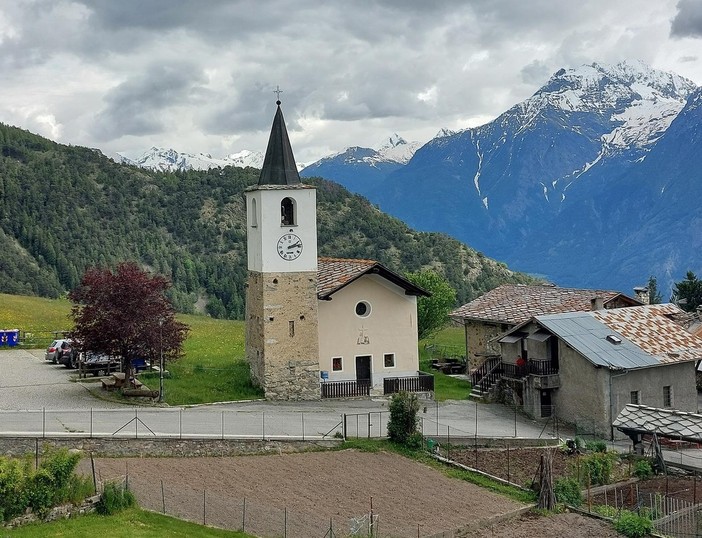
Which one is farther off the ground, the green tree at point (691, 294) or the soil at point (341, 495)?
the green tree at point (691, 294)

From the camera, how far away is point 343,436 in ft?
110

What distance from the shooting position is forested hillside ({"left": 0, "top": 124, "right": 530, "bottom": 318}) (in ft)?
417

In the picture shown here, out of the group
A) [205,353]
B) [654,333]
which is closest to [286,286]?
[205,353]

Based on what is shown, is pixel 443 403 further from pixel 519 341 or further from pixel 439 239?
pixel 439 239

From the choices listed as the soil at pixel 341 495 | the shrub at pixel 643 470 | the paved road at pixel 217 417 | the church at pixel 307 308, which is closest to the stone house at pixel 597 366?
the paved road at pixel 217 417

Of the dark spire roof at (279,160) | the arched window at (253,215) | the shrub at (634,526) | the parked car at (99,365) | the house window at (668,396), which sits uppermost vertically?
the dark spire roof at (279,160)

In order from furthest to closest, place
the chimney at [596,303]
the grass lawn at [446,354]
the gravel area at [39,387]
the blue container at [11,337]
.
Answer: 1. the blue container at [11,337]
2. the chimney at [596,303]
3. the grass lawn at [446,354]
4. the gravel area at [39,387]

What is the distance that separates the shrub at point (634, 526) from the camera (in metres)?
25.7

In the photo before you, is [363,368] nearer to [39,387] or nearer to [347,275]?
[347,275]

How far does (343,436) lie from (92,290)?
12.6 m

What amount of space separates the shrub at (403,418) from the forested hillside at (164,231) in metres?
85.5

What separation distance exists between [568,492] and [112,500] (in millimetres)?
13887

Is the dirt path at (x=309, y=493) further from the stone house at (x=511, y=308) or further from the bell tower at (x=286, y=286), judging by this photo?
the stone house at (x=511, y=308)

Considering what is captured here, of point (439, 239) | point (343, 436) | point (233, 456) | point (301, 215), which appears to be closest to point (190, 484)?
point (233, 456)
